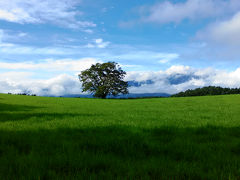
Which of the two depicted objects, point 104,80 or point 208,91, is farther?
point 208,91

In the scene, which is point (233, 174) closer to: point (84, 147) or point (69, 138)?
point (84, 147)

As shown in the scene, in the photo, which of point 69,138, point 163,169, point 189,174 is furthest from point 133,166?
point 69,138

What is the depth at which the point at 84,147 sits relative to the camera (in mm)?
5199

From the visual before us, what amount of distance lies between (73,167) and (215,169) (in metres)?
3.06

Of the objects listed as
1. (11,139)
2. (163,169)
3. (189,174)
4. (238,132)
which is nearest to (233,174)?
(189,174)

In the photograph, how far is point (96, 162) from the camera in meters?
4.04

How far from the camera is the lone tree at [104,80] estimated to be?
221 ft

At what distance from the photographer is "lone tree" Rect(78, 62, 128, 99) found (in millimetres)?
67500

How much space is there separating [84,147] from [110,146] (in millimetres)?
782

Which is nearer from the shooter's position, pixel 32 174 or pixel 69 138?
pixel 32 174

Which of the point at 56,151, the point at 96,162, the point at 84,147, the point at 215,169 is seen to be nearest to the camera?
the point at 215,169

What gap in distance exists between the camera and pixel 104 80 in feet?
228

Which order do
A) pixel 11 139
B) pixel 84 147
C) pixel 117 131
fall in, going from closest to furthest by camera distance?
1. pixel 84 147
2. pixel 11 139
3. pixel 117 131

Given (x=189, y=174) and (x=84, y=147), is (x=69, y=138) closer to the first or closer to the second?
(x=84, y=147)
